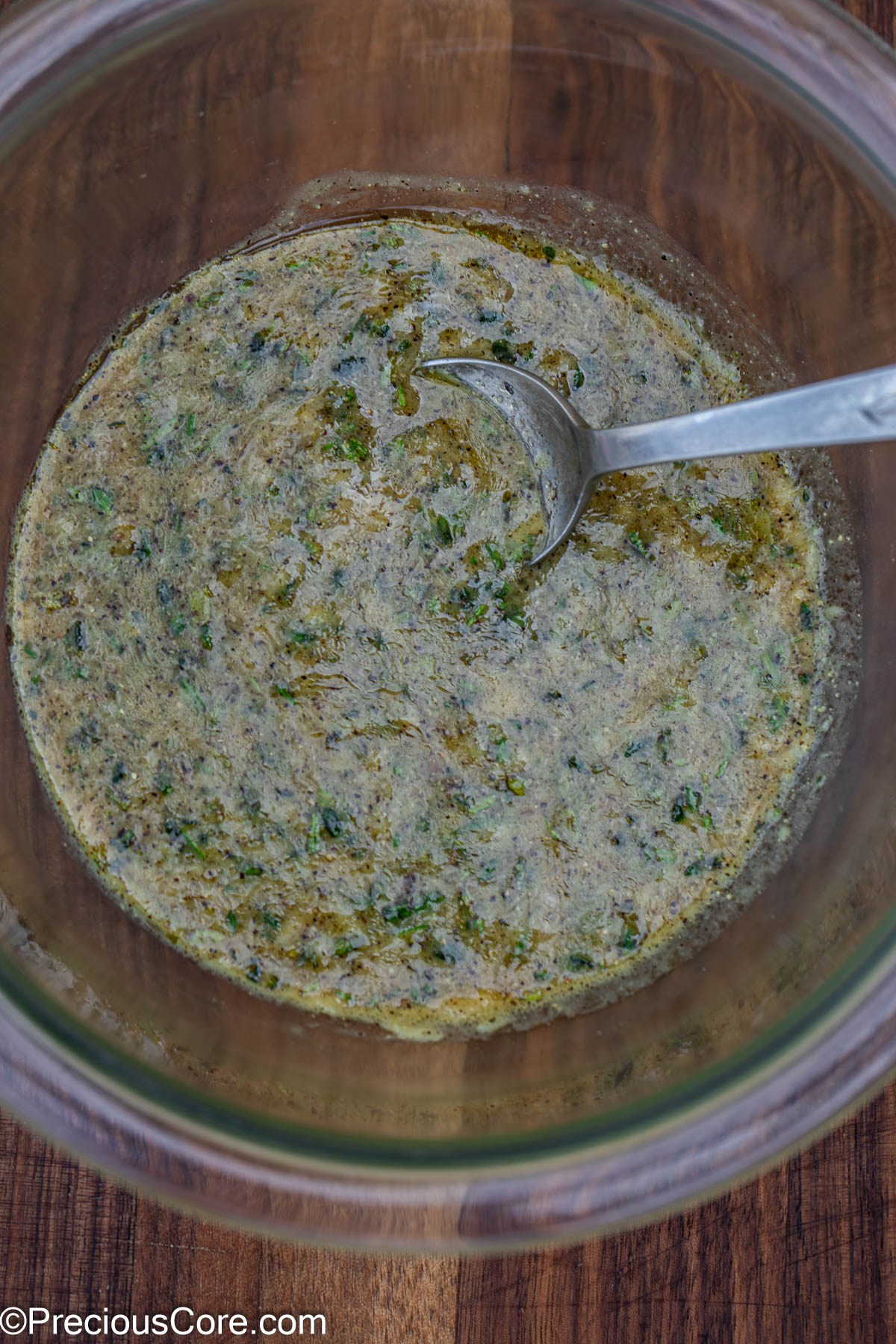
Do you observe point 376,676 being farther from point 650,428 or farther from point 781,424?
point 781,424

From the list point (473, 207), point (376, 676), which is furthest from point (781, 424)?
point (473, 207)

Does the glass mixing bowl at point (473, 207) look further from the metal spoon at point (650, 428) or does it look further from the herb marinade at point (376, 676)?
the metal spoon at point (650, 428)

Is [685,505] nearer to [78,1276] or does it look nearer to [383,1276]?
[383,1276]

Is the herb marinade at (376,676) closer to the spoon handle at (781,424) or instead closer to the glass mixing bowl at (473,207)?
the glass mixing bowl at (473,207)

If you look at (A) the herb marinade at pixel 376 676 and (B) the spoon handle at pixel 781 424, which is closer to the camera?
(B) the spoon handle at pixel 781 424

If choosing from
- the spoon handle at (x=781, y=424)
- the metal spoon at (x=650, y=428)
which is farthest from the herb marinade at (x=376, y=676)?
the spoon handle at (x=781, y=424)

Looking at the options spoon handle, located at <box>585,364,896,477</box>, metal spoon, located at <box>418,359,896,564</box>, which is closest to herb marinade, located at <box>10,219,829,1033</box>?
metal spoon, located at <box>418,359,896,564</box>

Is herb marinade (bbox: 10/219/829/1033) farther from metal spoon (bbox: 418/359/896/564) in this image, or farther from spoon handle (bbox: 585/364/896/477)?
spoon handle (bbox: 585/364/896/477)
